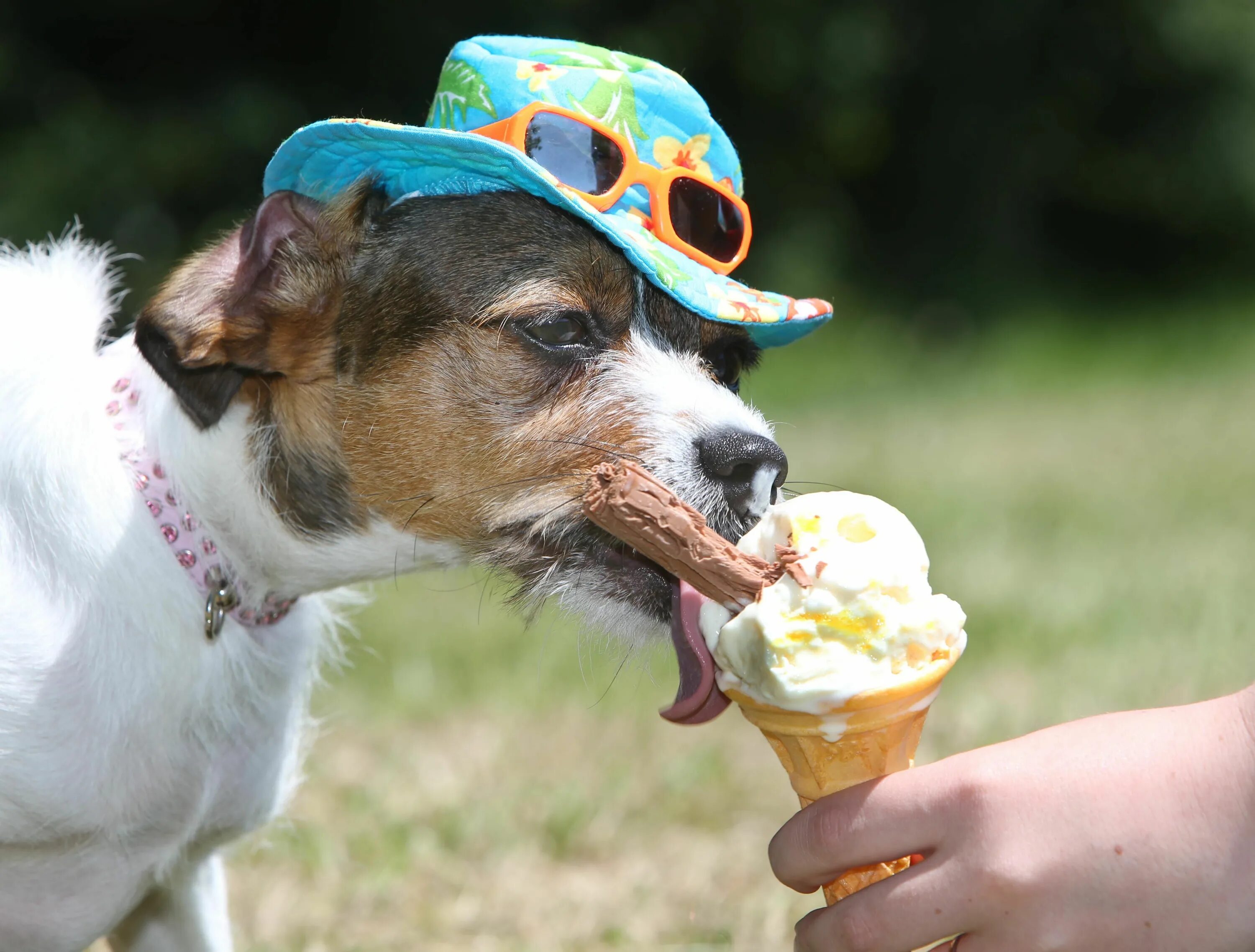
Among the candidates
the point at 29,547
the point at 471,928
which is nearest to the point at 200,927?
the point at 471,928

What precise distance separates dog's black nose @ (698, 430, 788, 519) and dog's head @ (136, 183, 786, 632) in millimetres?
26

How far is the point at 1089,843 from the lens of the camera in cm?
179

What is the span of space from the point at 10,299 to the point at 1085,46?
70.2ft

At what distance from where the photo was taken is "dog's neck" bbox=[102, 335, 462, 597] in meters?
2.76

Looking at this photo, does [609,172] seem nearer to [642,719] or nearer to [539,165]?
[539,165]

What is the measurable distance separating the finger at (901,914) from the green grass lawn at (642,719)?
0.91 meters

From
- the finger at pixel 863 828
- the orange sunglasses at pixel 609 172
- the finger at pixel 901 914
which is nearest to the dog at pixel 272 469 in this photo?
the orange sunglasses at pixel 609 172

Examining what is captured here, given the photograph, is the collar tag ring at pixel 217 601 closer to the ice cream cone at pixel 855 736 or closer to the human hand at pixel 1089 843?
the ice cream cone at pixel 855 736

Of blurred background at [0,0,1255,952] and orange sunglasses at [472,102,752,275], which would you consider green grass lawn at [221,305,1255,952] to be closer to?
blurred background at [0,0,1255,952]

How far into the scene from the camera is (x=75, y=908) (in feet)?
8.73

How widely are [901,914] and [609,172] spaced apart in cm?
155

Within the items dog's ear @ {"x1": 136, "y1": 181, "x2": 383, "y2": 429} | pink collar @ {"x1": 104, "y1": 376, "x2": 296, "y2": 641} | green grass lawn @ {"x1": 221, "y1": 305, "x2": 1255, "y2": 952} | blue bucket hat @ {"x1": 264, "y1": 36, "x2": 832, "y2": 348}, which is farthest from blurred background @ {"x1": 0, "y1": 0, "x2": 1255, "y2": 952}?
blue bucket hat @ {"x1": 264, "y1": 36, "x2": 832, "y2": 348}

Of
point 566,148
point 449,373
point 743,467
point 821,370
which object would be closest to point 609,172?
point 566,148

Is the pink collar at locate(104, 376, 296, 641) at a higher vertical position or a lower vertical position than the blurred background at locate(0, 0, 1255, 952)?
higher
